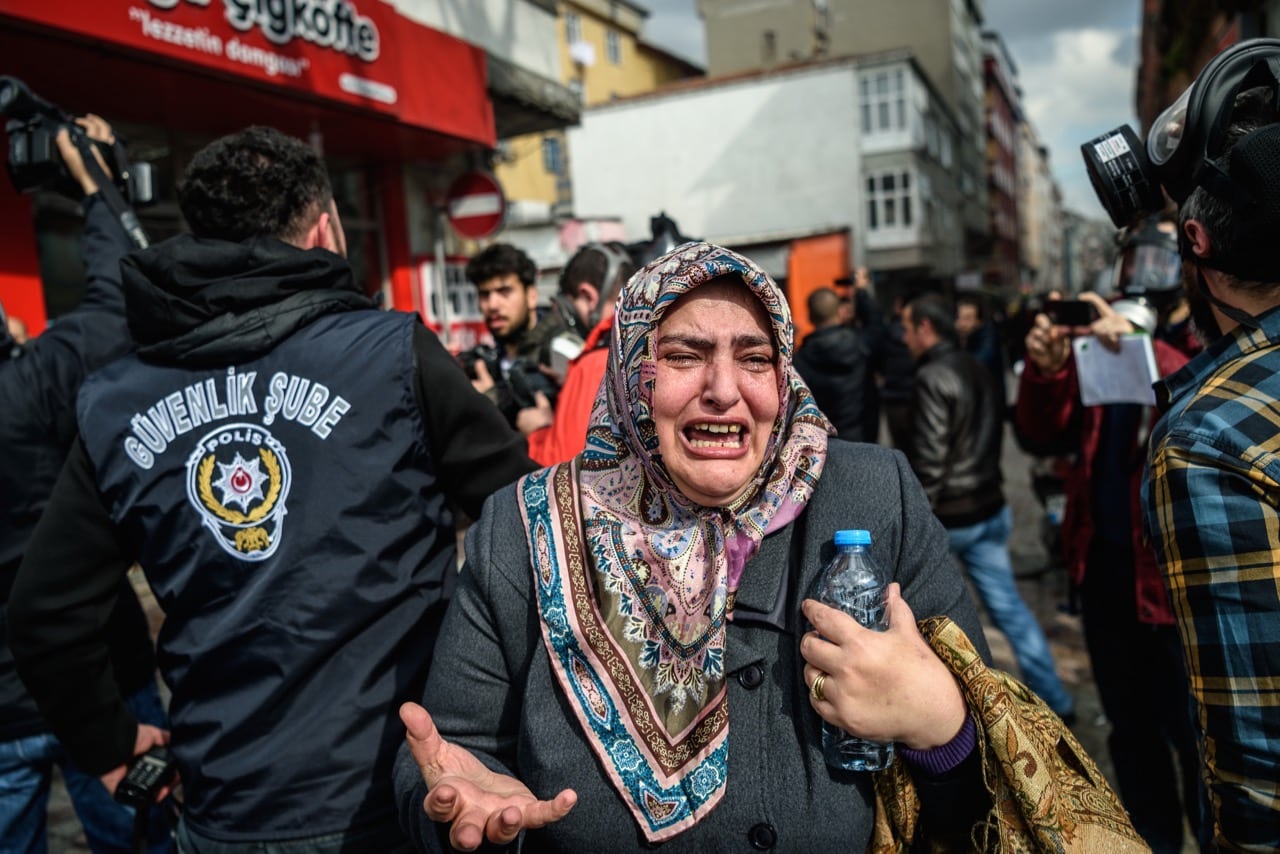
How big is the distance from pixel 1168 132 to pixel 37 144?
3.06m

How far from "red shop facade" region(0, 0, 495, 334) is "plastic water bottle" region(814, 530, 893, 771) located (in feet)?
19.1

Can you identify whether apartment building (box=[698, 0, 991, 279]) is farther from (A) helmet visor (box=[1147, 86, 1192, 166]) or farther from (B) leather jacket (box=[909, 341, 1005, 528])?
(A) helmet visor (box=[1147, 86, 1192, 166])

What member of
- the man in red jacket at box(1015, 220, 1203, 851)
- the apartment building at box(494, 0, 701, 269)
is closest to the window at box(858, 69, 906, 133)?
the apartment building at box(494, 0, 701, 269)

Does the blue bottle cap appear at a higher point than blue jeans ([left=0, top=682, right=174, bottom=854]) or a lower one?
higher

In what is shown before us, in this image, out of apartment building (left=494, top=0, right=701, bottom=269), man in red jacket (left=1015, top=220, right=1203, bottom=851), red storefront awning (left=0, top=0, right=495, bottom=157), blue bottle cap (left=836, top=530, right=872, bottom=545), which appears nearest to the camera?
blue bottle cap (left=836, top=530, right=872, bottom=545)

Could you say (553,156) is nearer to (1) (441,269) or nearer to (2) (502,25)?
(2) (502,25)

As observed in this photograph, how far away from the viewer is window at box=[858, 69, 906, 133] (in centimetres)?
3147

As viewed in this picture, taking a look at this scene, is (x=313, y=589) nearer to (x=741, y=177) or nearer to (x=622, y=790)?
(x=622, y=790)

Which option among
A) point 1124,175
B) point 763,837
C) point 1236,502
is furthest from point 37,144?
point 1236,502

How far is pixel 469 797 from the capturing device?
1.50m

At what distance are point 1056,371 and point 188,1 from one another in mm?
6200

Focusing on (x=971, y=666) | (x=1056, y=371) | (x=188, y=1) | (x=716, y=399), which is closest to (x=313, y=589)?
(x=716, y=399)

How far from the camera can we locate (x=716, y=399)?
1738 millimetres

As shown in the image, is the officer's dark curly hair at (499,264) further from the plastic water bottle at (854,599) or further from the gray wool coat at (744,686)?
the plastic water bottle at (854,599)
